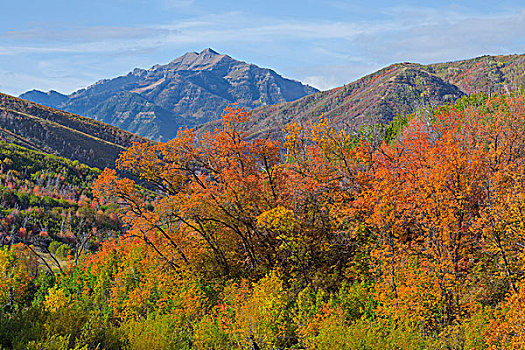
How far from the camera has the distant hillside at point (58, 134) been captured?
127438 mm

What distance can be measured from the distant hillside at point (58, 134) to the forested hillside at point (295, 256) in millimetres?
109601

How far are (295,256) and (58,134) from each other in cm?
14186

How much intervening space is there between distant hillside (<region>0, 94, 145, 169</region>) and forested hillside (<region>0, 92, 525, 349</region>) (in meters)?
110

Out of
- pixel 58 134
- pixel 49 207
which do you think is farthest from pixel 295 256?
pixel 58 134

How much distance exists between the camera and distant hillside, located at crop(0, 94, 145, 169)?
418 feet

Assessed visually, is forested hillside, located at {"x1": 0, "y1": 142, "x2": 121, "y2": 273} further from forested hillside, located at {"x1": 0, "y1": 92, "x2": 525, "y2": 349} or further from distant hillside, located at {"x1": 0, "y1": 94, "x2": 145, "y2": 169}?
distant hillside, located at {"x1": 0, "y1": 94, "x2": 145, "y2": 169}

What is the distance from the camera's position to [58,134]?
14012 centimetres

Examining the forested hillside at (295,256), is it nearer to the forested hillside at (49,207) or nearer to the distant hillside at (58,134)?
the forested hillside at (49,207)

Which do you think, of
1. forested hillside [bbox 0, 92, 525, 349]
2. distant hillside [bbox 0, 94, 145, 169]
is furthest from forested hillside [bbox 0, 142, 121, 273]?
distant hillside [bbox 0, 94, 145, 169]

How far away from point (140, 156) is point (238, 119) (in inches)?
215

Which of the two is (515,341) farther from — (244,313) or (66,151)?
(66,151)

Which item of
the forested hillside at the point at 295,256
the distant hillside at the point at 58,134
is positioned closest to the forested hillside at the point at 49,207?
the forested hillside at the point at 295,256

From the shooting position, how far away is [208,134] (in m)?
21.3

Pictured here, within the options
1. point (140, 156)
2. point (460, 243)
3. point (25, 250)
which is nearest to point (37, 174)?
point (25, 250)
